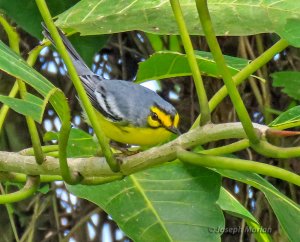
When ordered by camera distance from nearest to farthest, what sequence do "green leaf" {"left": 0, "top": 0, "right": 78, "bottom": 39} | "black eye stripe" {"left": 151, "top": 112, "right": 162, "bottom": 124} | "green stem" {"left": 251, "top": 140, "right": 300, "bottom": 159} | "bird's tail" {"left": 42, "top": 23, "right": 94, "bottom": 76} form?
1. "green stem" {"left": 251, "top": 140, "right": 300, "bottom": 159}
2. "green leaf" {"left": 0, "top": 0, "right": 78, "bottom": 39}
3. "bird's tail" {"left": 42, "top": 23, "right": 94, "bottom": 76}
4. "black eye stripe" {"left": 151, "top": 112, "right": 162, "bottom": 124}

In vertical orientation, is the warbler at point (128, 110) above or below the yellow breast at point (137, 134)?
above

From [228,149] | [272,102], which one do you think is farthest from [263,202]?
[228,149]

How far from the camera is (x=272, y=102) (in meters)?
2.44

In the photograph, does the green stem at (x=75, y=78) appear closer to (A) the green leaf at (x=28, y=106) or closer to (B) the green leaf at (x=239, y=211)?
(A) the green leaf at (x=28, y=106)

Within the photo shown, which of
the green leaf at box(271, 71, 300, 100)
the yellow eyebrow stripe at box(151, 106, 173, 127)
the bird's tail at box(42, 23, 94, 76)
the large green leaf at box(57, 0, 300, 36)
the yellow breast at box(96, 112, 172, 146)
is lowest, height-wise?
the yellow breast at box(96, 112, 172, 146)

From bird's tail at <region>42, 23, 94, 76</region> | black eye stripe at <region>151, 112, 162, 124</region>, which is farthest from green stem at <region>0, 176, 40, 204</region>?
black eye stripe at <region>151, 112, 162, 124</region>

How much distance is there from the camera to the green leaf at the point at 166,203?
110 centimetres

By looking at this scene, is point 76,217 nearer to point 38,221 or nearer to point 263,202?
point 38,221

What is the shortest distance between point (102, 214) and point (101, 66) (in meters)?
0.50

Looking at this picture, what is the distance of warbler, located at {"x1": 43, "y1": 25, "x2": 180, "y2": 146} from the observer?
5.37ft

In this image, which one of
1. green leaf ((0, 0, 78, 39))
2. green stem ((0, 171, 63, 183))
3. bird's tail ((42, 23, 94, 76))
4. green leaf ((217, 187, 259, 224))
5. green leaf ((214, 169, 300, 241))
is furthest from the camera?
bird's tail ((42, 23, 94, 76))

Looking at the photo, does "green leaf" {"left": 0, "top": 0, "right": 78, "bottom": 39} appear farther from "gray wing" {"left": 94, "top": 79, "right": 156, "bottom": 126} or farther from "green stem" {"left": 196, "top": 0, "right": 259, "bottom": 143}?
"green stem" {"left": 196, "top": 0, "right": 259, "bottom": 143}

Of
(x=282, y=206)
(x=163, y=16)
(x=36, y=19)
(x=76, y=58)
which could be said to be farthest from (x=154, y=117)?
(x=282, y=206)

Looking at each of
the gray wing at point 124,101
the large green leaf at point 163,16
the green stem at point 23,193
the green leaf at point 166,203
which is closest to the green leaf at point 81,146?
the green leaf at point 166,203
